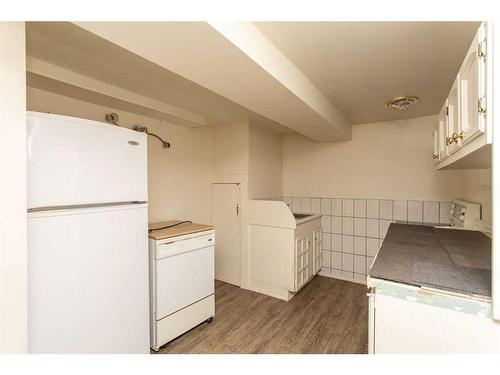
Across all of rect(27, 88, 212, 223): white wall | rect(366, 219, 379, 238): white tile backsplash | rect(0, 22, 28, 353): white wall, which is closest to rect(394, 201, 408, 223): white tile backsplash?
rect(366, 219, 379, 238): white tile backsplash

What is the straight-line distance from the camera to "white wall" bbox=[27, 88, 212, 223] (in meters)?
2.22

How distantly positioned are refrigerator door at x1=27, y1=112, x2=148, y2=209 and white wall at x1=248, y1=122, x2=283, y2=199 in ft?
4.94

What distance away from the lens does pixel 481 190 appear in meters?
1.88

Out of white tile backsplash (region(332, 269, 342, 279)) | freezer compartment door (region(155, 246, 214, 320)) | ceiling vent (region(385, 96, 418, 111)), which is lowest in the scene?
white tile backsplash (region(332, 269, 342, 279))

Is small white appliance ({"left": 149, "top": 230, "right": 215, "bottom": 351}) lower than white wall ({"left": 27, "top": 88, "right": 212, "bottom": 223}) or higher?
lower

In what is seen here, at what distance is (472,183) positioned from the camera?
212 cm

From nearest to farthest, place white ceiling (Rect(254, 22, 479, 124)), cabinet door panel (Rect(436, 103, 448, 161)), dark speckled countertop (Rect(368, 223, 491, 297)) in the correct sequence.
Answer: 1. dark speckled countertop (Rect(368, 223, 491, 297))
2. white ceiling (Rect(254, 22, 479, 124))
3. cabinet door panel (Rect(436, 103, 448, 161))

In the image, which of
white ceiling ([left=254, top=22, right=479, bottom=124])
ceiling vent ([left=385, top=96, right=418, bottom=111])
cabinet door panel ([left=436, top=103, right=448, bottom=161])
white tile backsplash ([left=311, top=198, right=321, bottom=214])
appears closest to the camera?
white ceiling ([left=254, top=22, right=479, bottom=124])

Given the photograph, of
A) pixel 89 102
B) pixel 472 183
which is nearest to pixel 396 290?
pixel 472 183

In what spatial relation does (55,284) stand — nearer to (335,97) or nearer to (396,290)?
(396,290)

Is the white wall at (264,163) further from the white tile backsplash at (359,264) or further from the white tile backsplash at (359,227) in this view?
the white tile backsplash at (359,264)

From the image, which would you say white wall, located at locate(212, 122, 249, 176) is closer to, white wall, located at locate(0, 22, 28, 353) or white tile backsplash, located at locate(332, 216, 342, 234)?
white tile backsplash, located at locate(332, 216, 342, 234)

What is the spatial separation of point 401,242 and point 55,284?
204 centimetres

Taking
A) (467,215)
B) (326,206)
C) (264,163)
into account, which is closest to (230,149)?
(264,163)
